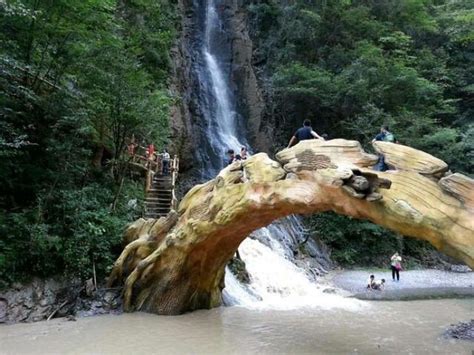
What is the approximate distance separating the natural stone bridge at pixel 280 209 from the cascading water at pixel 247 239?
6.14ft

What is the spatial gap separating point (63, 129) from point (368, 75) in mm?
16357

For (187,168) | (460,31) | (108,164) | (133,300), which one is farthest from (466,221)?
(460,31)

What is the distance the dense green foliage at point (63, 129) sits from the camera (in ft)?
30.4

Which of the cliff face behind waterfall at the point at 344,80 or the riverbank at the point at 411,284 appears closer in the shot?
the riverbank at the point at 411,284

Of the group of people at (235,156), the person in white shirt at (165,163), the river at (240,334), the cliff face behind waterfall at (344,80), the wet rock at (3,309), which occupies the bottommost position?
the river at (240,334)

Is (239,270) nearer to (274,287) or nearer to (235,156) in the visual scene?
(274,287)

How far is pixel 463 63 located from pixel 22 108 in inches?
971

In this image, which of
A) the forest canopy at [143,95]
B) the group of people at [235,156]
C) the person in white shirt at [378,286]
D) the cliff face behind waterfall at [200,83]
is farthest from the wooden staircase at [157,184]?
the person in white shirt at [378,286]

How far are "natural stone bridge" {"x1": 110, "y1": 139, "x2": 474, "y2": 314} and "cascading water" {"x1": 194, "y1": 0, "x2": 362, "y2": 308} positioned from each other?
1.87m

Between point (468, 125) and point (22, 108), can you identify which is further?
point (468, 125)

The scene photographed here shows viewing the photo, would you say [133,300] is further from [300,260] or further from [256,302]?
[300,260]

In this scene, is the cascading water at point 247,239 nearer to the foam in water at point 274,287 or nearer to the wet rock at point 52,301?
the foam in water at point 274,287

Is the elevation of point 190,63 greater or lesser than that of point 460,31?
lesser

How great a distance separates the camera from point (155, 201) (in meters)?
15.2
